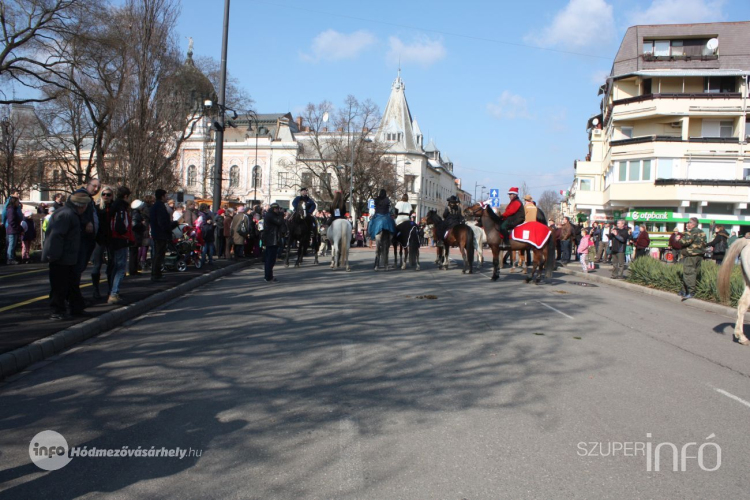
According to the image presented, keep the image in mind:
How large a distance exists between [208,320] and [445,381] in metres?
4.70

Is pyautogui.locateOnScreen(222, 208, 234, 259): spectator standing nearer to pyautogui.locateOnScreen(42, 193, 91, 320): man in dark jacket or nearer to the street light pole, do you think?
the street light pole

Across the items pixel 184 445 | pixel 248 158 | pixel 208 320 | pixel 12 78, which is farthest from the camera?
pixel 248 158

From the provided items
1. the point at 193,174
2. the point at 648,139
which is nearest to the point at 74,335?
the point at 648,139

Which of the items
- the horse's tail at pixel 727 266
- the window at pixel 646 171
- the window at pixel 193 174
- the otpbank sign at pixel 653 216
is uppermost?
the window at pixel 193 174

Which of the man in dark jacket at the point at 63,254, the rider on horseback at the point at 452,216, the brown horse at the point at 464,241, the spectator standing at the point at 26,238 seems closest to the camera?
the man in dark jacket at the point at 63,254

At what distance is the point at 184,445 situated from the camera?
4.41m

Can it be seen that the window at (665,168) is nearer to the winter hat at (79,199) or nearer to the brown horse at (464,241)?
the brown horse at (464,241)

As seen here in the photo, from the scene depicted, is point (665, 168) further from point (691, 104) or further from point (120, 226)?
point (120, 226)

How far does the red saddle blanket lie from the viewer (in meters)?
15.1

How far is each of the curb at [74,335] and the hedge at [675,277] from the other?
11372mm

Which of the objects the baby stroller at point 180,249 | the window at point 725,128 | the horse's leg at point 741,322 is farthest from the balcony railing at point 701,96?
the horse's leg at point 741,322

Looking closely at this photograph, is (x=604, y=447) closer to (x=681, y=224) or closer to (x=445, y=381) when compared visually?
(x=445, y=381)

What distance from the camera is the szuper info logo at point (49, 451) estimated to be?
4.14 meters

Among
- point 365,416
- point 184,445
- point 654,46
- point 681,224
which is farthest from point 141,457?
point 654,46
